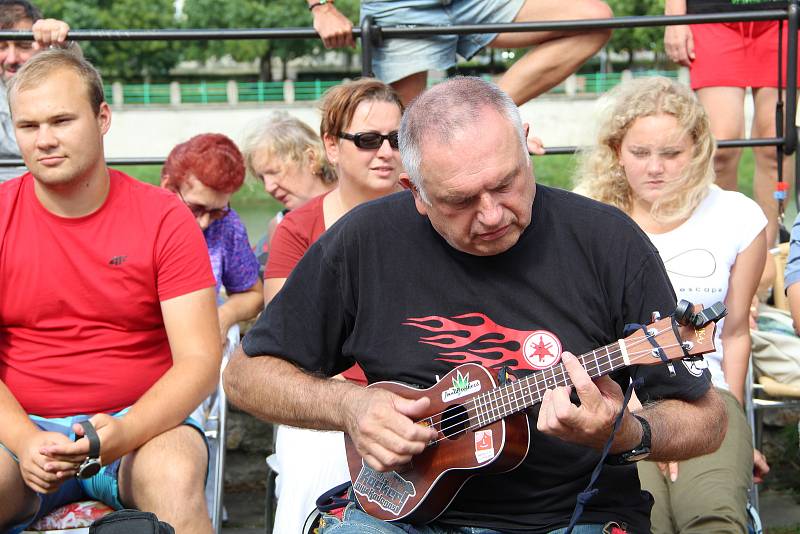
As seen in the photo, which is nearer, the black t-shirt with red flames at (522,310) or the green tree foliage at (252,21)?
the black t-shirt with red flames at (522,310)

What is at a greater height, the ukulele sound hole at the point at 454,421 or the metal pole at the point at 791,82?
the metal pole at the point at 791,82

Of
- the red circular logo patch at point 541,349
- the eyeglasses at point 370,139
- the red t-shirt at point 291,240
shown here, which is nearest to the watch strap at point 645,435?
the red circular logo patch at point 541,349

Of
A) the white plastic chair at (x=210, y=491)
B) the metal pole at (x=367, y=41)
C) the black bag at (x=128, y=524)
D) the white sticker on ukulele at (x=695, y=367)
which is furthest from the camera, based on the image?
the metal pole at (x=367, y=41)

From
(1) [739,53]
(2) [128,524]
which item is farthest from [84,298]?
(1) [739,53]

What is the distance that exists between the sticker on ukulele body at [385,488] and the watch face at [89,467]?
882mm

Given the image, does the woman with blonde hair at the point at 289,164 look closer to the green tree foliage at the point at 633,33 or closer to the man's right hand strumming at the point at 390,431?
the man's right hand strumming at the point at 390,431

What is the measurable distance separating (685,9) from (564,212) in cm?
296

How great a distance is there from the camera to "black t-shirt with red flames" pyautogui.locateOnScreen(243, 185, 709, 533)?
2604 millimetres

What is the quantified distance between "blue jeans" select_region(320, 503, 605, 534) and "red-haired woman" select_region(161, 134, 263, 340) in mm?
1876

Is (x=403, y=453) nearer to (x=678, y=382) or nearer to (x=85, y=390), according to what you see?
(x=678, y=382)

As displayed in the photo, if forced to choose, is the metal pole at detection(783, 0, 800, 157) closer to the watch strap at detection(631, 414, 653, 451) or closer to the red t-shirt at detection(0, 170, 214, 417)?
the red t-shirt at detection(0, 170, 214, 417)

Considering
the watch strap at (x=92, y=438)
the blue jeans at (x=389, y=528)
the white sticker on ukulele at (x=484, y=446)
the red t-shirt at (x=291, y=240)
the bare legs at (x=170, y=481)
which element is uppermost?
the white sticker on ukulele at (x=484, y=446)

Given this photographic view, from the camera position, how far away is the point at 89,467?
318 centimetres

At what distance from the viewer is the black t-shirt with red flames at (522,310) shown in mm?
2604
